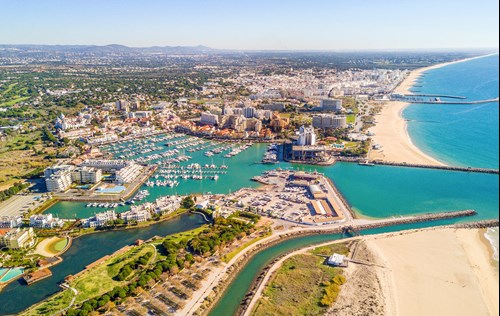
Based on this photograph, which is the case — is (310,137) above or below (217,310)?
above

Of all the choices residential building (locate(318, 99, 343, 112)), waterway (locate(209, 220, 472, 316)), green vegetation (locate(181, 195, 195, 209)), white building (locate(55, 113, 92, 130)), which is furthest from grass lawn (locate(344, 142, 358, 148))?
white building (locate(55, 113, 92, 130))

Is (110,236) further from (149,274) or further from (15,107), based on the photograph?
(15,107)

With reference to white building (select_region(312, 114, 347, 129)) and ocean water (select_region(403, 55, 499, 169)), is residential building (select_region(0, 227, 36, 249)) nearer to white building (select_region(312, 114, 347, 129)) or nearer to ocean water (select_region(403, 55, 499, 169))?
ocean water (select_region(403, 55, 499, 169))

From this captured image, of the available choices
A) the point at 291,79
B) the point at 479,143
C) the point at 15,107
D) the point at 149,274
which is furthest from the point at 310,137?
the point at 291,79

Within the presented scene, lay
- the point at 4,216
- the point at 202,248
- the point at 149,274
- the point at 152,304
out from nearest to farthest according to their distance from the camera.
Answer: the point at 152,304, the point at 149,274, the point at 202,248, the point at 4,216

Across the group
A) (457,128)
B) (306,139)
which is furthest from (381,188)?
(457,128)

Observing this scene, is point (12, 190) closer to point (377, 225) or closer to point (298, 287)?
point (298, 287)

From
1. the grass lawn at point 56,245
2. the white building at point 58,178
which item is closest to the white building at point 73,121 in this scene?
the white building at point 58,178

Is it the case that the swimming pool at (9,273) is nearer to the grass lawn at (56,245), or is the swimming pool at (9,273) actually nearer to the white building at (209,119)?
the grass lawn at (56,245)
